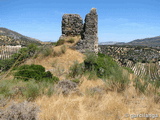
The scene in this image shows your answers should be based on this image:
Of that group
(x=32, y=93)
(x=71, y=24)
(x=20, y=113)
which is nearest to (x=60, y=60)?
(x=71, y=24)

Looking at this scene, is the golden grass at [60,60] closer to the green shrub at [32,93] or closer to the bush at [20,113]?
the green shrub at [32,93]

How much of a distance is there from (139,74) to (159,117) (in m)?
1.66

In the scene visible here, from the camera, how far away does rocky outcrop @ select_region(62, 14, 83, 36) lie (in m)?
11.5

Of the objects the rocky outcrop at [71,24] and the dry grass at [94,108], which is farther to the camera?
the rocky outcrop at [71,24]

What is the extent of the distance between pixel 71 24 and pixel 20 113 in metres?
10.3

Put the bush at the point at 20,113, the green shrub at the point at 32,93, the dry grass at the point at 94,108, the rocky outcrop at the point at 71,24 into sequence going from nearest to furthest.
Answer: the bush at the point at 20,113 < the dry grass at the point at 94,108 < the green shrub at the point at 32,93 < the rocky outcrop at the point at 71,24

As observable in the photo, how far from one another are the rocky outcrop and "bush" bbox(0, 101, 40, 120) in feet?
32.6

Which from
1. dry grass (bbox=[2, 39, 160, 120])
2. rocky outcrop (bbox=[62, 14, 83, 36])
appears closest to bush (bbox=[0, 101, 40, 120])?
dry grass (bbox=[2, 39, 160, 120])

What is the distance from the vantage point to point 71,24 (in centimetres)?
1161

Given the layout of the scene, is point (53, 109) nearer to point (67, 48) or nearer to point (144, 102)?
point (144, 102)

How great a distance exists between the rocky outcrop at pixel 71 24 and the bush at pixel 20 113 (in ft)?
32.6

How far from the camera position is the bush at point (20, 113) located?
2010 millimetres

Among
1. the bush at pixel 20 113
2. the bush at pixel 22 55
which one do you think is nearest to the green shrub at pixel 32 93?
the bush at pixel 22 55

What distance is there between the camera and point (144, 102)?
3059 millimetres
